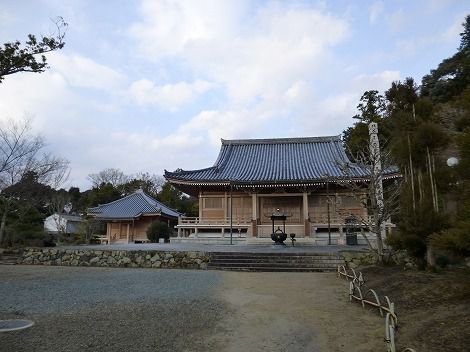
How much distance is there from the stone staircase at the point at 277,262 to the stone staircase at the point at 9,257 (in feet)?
31.9

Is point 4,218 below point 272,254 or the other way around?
the other way around

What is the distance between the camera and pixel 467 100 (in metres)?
5.08

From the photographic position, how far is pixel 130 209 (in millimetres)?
34562

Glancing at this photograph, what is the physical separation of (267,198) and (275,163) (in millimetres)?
3732

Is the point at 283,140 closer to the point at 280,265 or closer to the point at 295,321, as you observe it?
the point at 280,265

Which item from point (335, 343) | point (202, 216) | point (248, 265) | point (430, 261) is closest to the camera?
point (335, 343)

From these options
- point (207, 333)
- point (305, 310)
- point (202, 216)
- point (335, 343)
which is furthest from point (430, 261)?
point (202, 216)

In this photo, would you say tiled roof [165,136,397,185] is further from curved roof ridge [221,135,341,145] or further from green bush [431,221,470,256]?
green bush [431,221,470,256]

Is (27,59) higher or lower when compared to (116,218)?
higher

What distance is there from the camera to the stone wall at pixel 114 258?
14.0 metres


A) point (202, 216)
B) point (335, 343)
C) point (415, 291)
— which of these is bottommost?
point (335, 343)

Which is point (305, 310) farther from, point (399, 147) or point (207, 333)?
point (399, 147)

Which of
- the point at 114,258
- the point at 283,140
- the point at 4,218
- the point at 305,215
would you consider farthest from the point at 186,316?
the point at 283,140

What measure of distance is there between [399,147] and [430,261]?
3044 mm
